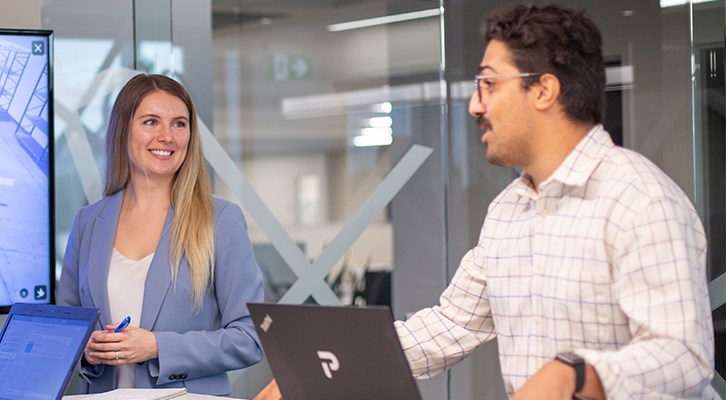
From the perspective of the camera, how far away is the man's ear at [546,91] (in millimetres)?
1449

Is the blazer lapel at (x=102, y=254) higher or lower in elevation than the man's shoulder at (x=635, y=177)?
lower

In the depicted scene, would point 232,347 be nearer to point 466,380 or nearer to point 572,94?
point 572,94

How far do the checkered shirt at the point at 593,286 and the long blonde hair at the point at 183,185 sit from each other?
0.67 metres

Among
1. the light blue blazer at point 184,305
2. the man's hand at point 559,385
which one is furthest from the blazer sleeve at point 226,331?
the man's hand at point 559,385

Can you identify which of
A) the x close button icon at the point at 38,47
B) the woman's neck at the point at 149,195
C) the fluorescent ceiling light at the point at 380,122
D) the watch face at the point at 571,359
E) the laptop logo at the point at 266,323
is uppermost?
the x close button icon at the point at 38,47

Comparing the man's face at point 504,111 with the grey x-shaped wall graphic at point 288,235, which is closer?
the man's face at point 504,111

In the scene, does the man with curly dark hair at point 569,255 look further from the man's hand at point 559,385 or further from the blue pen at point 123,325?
the blue pen at point 123,325

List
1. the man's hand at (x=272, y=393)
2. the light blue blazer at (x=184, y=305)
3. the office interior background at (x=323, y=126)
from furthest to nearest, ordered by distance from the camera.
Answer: the office interior background at (x=323, y=126), the light blue blazer at (x=184, y=305), the man's hand at (x=272, y=393)

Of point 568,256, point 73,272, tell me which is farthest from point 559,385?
point 73,272

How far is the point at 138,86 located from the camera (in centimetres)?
212

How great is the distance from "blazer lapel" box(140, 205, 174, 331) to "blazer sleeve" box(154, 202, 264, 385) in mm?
78

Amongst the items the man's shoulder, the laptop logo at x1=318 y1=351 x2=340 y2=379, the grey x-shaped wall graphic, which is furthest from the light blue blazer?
the grey x-shaped wall graphic

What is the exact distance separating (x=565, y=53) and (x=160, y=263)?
50.5 inches

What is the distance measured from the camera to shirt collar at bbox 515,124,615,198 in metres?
1.39
